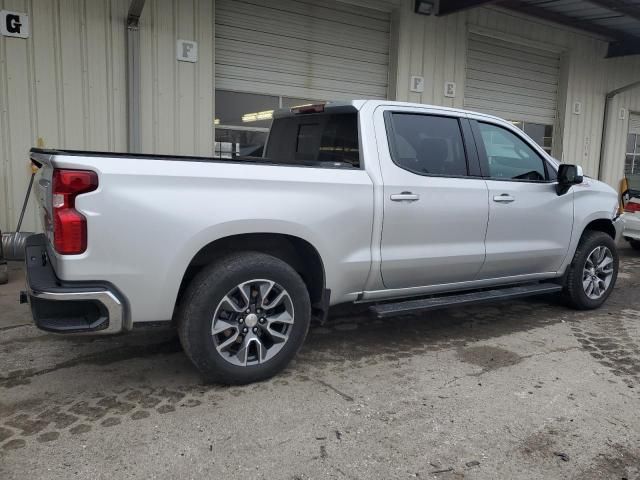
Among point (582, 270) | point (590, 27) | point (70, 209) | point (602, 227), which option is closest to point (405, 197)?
point (70, 209)

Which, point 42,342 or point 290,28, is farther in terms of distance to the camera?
point 290,28

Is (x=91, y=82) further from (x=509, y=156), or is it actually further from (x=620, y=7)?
(x=620, y=7)

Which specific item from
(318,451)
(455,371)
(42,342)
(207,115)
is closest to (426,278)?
(455,371)

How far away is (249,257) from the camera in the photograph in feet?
11.9

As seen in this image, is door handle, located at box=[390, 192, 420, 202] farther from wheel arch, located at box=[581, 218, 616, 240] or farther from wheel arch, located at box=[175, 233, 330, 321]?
wheel arch, located at box=[581, 218, 616, 240]

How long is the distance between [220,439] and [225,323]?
0.75 meters

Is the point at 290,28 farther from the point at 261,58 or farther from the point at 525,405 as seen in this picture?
the point at 525,405

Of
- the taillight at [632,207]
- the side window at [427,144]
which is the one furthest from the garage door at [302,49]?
the side window at [427,144]

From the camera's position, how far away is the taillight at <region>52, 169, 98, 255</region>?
304 centimetres

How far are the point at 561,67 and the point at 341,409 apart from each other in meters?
12.2

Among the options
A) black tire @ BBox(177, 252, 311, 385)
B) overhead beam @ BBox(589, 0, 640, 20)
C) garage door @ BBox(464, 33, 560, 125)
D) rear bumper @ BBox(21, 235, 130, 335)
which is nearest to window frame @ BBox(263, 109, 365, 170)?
black tire @ BBox(177, 252, 311, 385)

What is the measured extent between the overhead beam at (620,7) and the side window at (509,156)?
7241 millimetres

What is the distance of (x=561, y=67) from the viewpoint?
13.2m

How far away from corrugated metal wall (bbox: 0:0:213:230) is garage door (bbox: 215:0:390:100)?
554 mm
